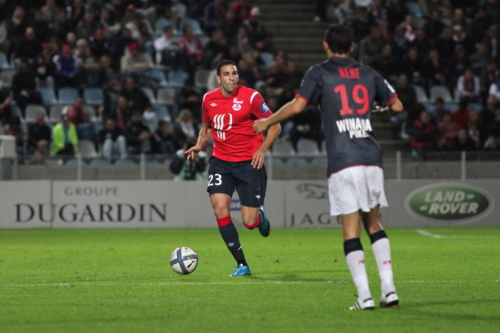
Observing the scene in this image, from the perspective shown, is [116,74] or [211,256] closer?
[211,256]

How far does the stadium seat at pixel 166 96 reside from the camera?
72.1 ft

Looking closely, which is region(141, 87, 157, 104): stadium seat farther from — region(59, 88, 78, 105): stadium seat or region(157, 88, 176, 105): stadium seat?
region(59, 88, 78, 105): stadium seat

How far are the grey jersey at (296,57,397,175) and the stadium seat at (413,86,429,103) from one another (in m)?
17.4

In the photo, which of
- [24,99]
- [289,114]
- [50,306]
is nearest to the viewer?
[289,114]

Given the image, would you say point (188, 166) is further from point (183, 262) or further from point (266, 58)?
point (183, 262)

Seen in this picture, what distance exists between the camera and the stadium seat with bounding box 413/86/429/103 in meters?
23.5

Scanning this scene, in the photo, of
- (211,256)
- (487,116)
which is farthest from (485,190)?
(211,256)

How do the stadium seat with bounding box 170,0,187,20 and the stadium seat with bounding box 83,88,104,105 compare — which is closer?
the stadium seat with bounding box 83,88,104,105

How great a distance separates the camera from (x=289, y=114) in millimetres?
6172

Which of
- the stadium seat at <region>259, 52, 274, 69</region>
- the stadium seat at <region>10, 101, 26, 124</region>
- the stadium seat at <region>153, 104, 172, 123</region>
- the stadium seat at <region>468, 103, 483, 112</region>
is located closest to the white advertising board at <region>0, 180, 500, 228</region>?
the stadium seat at <region>10, 101, 26, 124</region>

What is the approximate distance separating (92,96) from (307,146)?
18.7ft

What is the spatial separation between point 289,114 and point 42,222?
13.2 meters

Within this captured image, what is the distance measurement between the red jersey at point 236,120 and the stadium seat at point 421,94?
1481 centimetres

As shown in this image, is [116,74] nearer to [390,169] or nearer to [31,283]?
[390,169]
